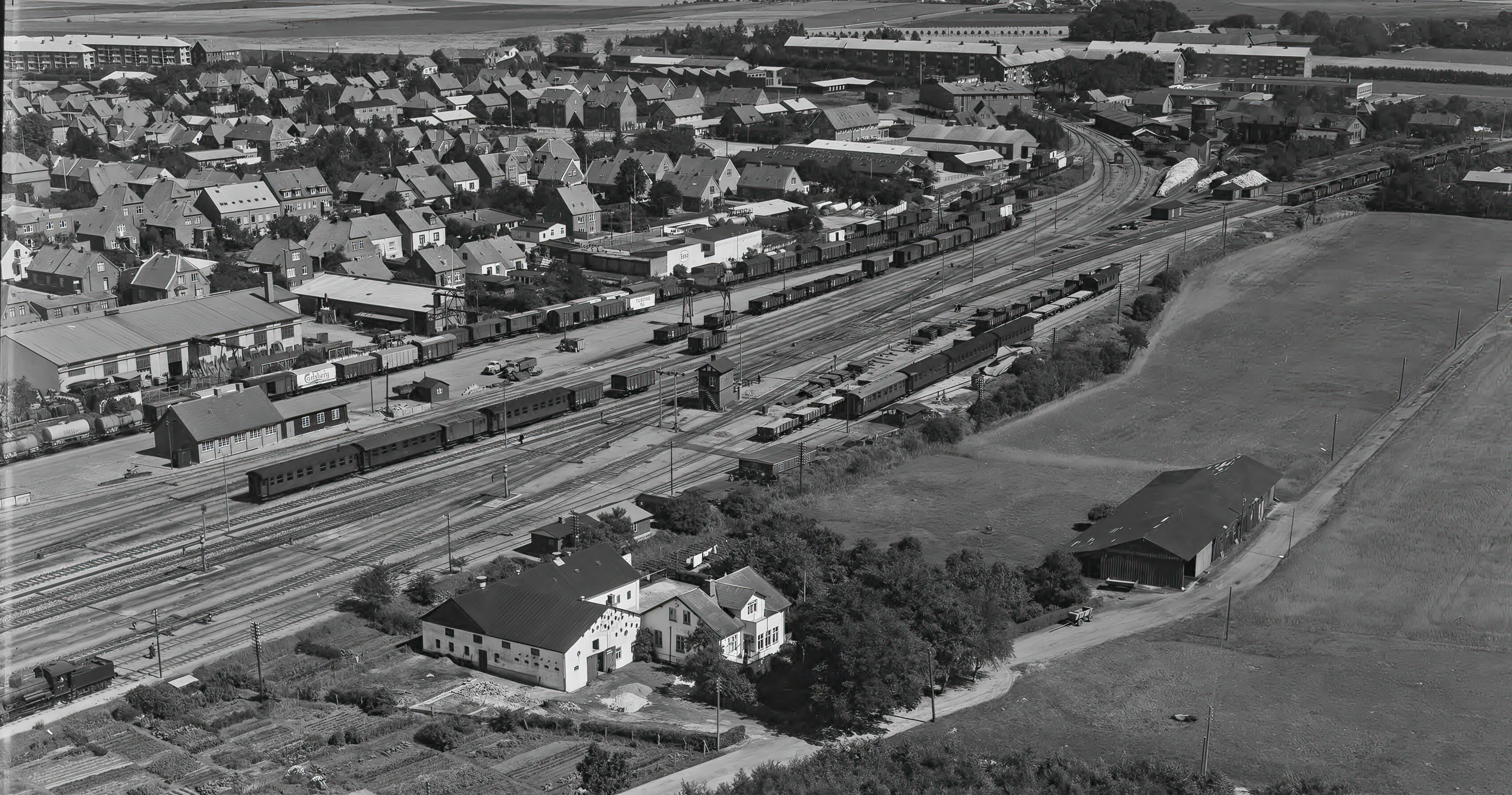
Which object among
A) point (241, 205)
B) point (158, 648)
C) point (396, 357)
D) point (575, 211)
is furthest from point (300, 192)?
point (158, 648)

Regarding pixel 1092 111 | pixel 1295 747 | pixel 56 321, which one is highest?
pixel 1092 111

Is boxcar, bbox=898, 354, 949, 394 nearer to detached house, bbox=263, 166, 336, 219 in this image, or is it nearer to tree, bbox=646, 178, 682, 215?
tree, bbox=646, 178, 682, 215

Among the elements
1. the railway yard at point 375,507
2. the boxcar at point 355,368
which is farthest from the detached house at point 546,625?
the boxcar at point 355,368

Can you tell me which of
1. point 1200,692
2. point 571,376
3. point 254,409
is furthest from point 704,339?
point 1200,692

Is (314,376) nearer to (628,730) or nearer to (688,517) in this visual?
(688,517)

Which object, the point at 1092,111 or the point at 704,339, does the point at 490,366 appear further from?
the point at 1092,111
